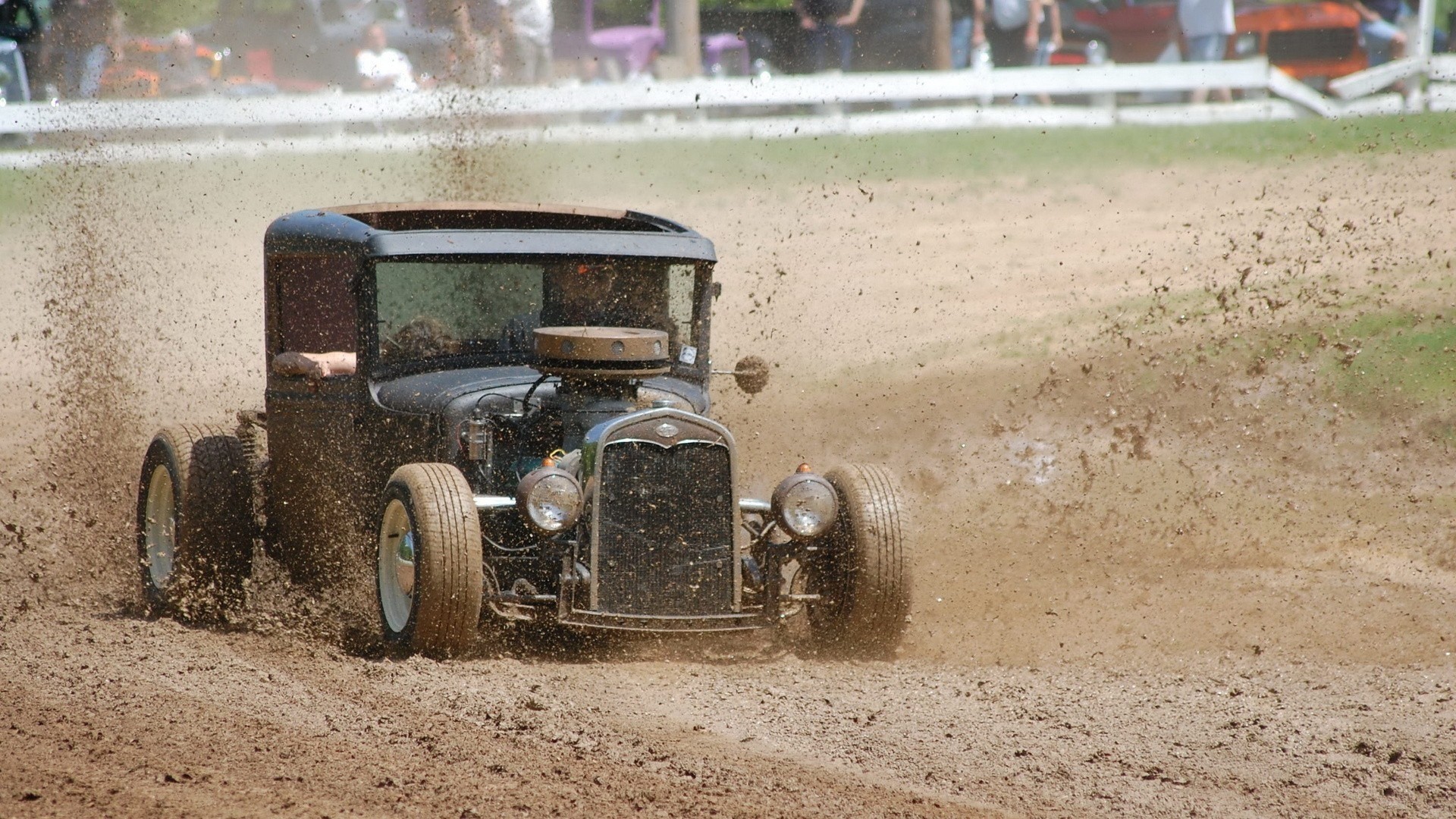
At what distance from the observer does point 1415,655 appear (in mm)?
7199

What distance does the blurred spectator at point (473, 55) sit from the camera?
19.2 m

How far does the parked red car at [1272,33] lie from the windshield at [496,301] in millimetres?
15155

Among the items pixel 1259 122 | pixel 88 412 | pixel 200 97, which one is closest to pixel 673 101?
pixel 200 97

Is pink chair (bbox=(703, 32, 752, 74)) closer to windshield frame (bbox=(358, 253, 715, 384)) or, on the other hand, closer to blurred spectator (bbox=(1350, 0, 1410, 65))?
blurred spectator (bbox=(1350, 0, 1410, 65))

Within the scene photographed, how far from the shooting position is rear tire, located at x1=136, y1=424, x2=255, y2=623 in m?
8.02

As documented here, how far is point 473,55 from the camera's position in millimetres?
19453

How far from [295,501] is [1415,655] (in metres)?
5.27

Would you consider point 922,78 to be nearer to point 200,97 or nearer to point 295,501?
point 200,97

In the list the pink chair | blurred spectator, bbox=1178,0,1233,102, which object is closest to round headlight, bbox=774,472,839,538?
blurred spectator, bbox=1178,0,1233,102

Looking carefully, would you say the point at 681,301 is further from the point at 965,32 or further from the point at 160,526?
the point at 965,32

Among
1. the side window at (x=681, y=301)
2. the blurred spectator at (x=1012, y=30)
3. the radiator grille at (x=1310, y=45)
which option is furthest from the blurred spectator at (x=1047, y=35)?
the side window at (x=681, y=301)

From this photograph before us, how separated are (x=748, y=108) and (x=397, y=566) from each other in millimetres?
13538

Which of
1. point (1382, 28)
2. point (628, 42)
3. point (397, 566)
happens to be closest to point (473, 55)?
point (628, 42)

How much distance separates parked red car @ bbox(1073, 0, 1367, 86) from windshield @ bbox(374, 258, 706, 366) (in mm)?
15155
